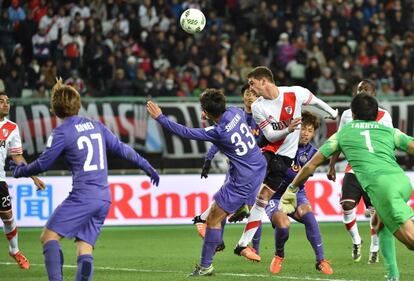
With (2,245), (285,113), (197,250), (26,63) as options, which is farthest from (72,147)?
(26,63)

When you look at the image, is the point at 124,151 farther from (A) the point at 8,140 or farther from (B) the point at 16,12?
(B) the point at 16,12

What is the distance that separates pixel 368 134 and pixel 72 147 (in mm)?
2716

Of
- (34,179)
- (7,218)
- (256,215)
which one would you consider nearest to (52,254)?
(34,179)

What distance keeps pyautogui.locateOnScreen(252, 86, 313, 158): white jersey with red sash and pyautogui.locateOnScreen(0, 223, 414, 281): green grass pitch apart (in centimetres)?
147

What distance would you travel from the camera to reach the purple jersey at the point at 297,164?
12.2 m

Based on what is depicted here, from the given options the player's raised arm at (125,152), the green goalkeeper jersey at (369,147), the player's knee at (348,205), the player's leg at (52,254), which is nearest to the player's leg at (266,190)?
the player's knee at (348,205)

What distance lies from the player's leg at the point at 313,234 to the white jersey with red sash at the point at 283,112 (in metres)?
0.70

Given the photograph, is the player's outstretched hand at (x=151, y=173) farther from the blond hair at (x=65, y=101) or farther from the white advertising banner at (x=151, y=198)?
the white advertising banner at (x=151, y=198)

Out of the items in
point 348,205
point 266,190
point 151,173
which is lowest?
point 348,205

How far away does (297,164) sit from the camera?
A: 12.3m

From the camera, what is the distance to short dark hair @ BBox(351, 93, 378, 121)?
9.22 meters

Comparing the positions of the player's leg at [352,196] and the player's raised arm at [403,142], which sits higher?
the player's raised arm at [403,142]

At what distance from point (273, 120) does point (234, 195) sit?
1.40 meters

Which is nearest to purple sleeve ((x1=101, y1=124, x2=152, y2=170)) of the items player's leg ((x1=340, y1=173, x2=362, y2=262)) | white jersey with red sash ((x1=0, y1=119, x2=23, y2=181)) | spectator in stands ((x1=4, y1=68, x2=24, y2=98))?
white jersey with red sash ((x1=0, y1=119, x2=23, y2=181))
